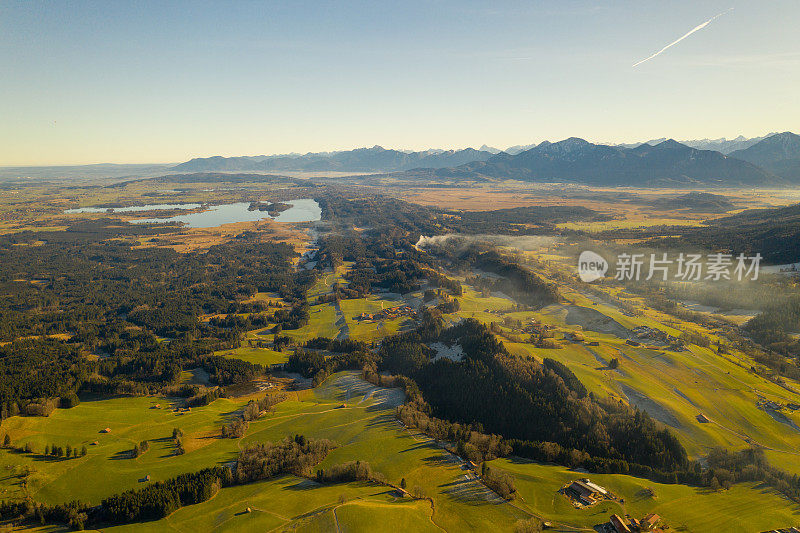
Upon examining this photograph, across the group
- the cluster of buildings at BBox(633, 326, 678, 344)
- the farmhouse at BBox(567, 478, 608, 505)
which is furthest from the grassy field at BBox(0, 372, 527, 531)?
the cluster of buildings at BBox(633, 326, 678, 344)

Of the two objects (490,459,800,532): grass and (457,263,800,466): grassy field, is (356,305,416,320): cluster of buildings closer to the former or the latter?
(457,263,800,466): grassy field

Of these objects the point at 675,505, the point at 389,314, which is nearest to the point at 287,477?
the point at 675,505

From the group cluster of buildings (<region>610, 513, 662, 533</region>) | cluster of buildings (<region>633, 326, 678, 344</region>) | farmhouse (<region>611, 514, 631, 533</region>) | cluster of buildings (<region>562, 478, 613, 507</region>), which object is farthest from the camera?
cluster of buildings (<region>633, 326, 678, 344</region>)

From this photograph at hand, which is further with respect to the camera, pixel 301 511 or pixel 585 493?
pixel 301 511

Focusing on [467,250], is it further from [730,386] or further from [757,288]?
[730,386]

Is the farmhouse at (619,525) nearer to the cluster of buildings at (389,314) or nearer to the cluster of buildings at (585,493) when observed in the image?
the cluster of buildings at (585,493)

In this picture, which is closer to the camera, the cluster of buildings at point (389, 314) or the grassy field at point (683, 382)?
the grassy field at point (683, 382)

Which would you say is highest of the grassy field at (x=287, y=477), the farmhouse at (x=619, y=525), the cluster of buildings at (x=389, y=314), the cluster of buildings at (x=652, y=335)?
the cluster of buildings at (x=652, y=335)

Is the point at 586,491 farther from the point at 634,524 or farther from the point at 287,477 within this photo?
the point at 287,477

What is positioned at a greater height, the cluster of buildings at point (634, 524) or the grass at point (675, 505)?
the cluster of buildings at point (634, 524)

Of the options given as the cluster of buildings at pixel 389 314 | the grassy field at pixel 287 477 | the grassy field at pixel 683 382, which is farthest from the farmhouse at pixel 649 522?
the cluster of buildings at pixel 389 314

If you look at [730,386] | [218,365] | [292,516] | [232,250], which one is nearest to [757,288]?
[730,386]
